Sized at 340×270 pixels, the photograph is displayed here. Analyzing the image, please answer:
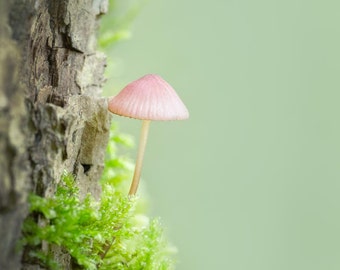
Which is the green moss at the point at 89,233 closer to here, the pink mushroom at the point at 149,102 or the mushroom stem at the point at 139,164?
the mushroom stem at the point at 139,164

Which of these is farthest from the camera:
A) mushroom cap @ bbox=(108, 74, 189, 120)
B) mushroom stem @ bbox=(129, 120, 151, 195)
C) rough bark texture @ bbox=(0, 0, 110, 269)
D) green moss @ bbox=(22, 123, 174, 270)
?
mushroom stem @ bbox=(129, 120, 151, 195)

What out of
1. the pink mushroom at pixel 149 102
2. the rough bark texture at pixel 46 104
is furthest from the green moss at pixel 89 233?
the pink mushroom at pixel 149 102

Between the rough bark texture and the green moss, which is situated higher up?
the rough bark texture

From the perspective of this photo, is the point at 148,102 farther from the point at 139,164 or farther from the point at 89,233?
the point at 89,233

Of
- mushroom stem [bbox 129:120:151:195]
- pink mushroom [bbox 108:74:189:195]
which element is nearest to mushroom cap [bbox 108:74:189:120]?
pink mushroom [bbox 108:74:189:195]

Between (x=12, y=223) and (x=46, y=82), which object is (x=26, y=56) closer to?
(x=46, y=82)

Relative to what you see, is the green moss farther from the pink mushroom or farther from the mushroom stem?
the pink mushroom

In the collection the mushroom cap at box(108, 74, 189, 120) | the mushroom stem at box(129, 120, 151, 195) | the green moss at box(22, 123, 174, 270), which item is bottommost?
the green moss at box(22, 123, 174, 270)
